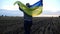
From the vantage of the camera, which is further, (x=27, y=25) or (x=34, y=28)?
(x=34, y=28)

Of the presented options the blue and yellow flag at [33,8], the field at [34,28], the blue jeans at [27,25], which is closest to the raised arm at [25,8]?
the blue and yellow flag at [33,8]

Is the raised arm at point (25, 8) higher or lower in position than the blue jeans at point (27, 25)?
higher

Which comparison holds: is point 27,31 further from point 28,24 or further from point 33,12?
point 33,12

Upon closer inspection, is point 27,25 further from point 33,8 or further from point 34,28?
point 34,28

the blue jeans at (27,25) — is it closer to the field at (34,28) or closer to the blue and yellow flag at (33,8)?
the blue and yellow flag at (33,8)

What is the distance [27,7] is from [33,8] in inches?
5.8

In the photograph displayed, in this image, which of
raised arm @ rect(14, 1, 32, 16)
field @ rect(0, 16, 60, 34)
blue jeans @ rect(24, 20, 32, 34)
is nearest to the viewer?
raised arm @ rect(14, 1, 32, 16)

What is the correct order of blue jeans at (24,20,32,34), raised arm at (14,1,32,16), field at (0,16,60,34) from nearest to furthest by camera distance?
raised arm at (14,1,32,16) < blue jeans at (24,20,32,34) < field at (0,16,60,34)

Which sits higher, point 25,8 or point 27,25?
point 25,8

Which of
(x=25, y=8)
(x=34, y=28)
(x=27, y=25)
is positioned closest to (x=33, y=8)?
(x=25, y=8)

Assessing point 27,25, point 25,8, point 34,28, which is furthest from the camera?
point 34,28

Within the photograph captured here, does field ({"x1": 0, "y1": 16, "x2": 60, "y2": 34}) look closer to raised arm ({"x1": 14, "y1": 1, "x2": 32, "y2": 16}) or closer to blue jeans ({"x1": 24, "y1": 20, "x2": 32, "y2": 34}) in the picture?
blue jeans ({"x1": 24, "y1": 20, "x2": 32, "y2": 34})

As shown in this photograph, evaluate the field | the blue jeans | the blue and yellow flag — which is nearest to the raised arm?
the blue and yellow flag

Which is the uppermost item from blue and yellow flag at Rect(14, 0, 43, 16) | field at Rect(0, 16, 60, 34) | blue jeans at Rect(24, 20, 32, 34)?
blue and yellow flag at Rect(14, 0, 43, 16)
